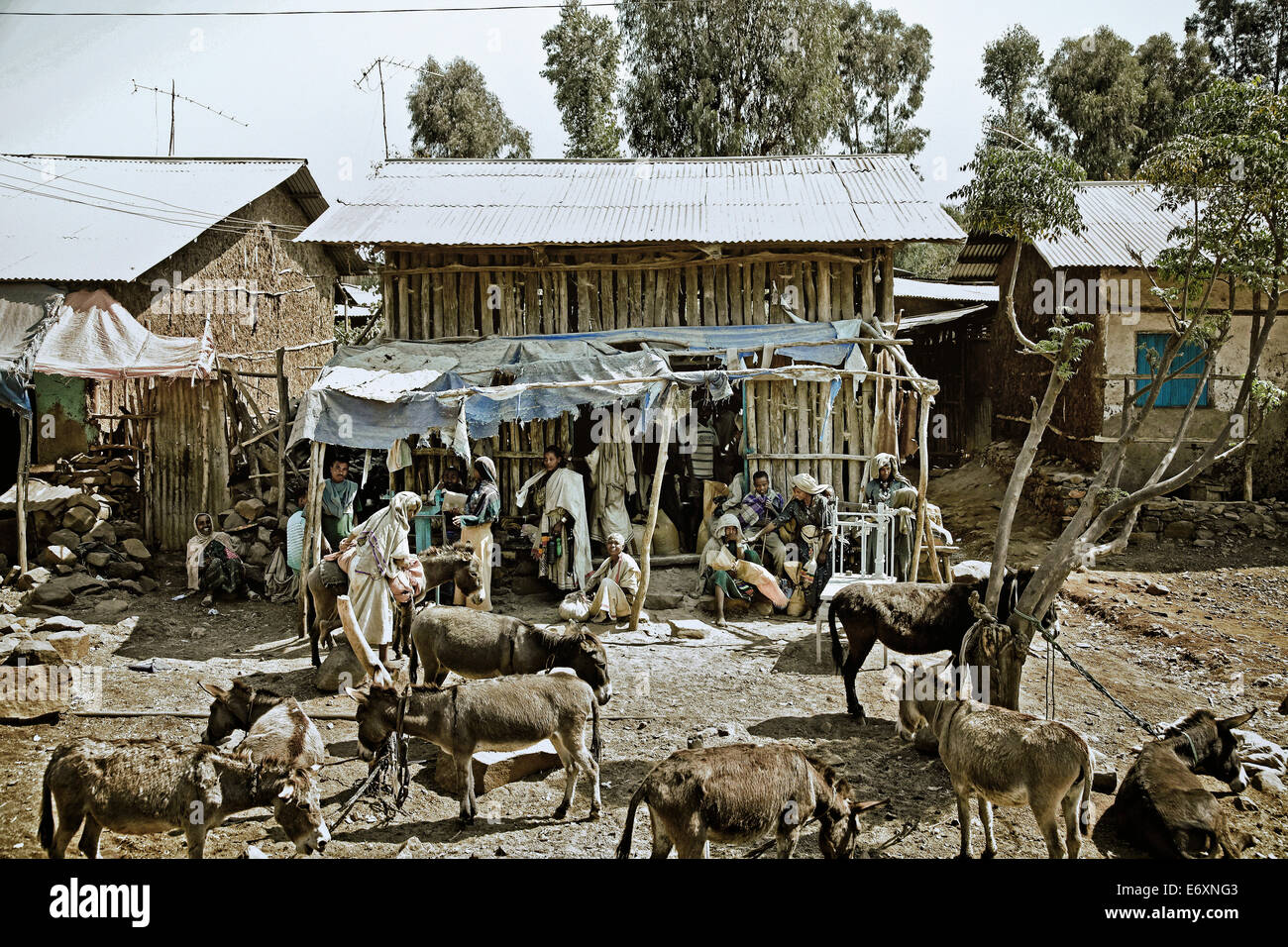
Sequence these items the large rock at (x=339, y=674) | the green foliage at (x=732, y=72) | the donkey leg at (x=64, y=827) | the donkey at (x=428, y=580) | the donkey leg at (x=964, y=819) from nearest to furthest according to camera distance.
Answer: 1. the donkey leg at (x=64, y=827)
2. the donkey leg at (x=964, y=819)
3. the large rock at (x=339, y=674)
4. the donkey at (x=428, y=580)
5. the green foliage at (x=732, y=72)

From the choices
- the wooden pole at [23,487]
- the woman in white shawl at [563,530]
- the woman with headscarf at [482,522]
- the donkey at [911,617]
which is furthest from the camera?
the wooden pole at [23,487]

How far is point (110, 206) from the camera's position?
1539 cm

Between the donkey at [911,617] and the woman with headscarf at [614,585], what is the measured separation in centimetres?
314

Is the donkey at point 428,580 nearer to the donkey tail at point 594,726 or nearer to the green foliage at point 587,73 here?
the donkey tail at point 594,726

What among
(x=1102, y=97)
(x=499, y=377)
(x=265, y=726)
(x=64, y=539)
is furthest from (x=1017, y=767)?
(x=1102, y=97)

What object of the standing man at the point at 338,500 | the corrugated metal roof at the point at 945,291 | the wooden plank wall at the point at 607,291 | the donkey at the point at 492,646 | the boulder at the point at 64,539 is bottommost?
the donkey at the point at 492,646

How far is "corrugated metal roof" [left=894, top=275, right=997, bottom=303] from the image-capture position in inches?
791

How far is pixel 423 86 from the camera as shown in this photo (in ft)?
86.5

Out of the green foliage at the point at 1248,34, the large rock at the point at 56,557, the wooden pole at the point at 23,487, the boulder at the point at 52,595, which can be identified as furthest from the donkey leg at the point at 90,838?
the green foliage at the point at 1248,34

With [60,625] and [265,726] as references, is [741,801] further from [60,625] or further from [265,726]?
[60,625]

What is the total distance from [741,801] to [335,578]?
17.5ft

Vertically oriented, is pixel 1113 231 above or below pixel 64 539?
above

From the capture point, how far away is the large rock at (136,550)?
12.3 metres

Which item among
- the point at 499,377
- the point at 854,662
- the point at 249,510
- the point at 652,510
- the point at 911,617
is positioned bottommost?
the point at 854,662
